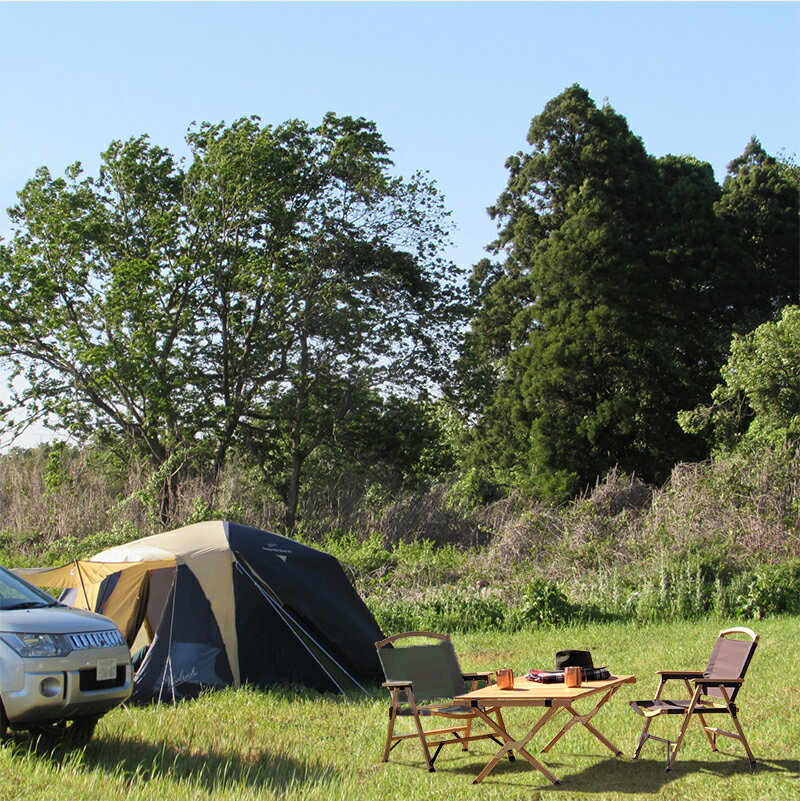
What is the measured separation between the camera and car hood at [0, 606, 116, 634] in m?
7.26

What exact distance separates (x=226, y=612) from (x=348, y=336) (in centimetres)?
1684

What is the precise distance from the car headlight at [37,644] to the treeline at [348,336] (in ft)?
54.4

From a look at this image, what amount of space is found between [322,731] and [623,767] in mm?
2935

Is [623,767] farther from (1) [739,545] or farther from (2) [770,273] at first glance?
(2) [770,273]

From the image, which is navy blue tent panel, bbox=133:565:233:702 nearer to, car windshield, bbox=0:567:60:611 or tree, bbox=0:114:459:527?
car windshield, bbox=0:567:60:611

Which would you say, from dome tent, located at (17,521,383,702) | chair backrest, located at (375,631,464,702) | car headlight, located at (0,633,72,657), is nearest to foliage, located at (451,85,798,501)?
dome tent, located at (17,521,383,702)

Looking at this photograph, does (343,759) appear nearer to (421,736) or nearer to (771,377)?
(421,736)

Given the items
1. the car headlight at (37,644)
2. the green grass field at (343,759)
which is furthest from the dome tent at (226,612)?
the car headlight at (37,644)

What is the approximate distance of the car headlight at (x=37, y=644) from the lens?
7.14m

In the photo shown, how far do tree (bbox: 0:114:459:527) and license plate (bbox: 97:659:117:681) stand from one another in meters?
18.4

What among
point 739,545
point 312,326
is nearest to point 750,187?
point 312,326

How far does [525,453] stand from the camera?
3028 cm

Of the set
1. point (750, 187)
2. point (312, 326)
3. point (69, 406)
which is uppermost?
point (750, 187)

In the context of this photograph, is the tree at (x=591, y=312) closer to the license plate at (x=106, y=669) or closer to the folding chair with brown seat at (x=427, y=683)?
the folding chair with brown seat at (x=427, y=683)
